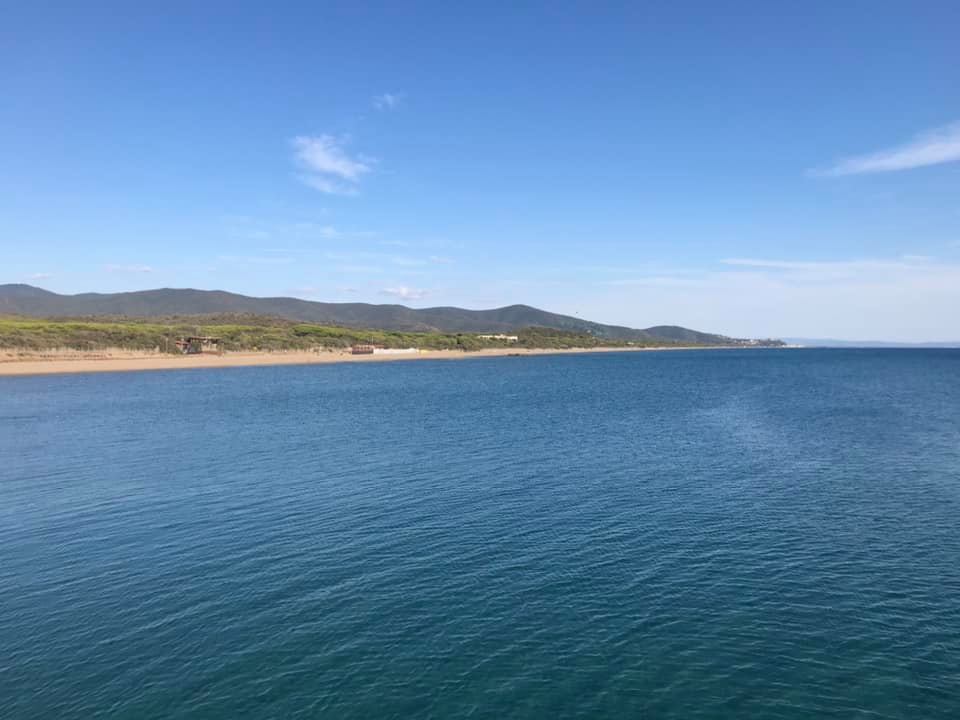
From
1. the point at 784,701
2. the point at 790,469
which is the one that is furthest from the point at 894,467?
the point at 784,701

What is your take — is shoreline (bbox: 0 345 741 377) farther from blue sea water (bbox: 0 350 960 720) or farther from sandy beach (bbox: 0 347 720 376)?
blue sea water (bbox: 0 350 960 720)

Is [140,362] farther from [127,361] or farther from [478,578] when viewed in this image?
[478,578]

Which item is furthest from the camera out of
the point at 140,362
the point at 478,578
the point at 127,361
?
the point at 127,361

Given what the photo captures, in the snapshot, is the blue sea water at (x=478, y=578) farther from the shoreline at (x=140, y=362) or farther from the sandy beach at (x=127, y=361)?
the sandy beach at (x=127, y=361)

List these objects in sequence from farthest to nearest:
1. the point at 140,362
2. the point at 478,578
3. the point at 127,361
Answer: the point at 127,361 < the point at 140,362 < the point at 478,578

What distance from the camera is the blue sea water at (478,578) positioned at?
16312 millimetres

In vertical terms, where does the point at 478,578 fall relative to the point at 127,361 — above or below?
below

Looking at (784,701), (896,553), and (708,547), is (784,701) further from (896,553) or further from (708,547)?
(896,553)

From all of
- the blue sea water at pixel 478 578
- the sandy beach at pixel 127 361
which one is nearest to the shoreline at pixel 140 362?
the sandy beach at pixel 127 361

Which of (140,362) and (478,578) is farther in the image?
(140,362)

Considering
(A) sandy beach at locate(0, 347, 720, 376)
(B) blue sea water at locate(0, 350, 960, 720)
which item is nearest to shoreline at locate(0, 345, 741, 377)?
(A) sandy beach at locate(0, 347, 720, 376)

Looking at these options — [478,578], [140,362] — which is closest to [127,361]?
[140,362]

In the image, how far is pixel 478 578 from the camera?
23359mm

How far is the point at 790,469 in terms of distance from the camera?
4216 cm
